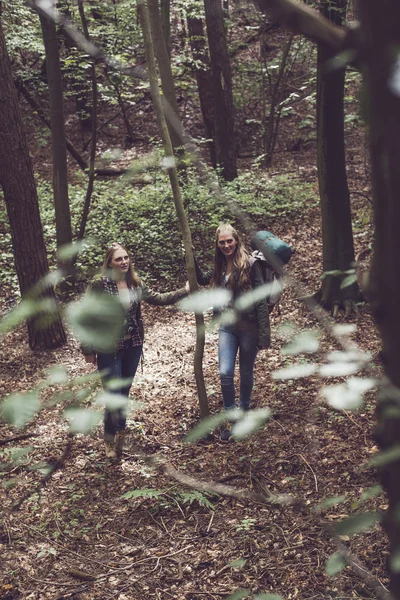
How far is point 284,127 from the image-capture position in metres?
17.4

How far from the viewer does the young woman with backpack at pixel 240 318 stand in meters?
4.61

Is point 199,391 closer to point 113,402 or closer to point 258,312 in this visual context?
point 258,312

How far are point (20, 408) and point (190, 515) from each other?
151 inches

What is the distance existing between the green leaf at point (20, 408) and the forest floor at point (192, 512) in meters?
1.99

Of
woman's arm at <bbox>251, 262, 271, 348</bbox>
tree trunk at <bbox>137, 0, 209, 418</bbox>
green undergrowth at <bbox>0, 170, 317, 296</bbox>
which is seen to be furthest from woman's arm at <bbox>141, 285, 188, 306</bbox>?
green undergrowth at <bbox>0, 170, 317, 296</bbox>

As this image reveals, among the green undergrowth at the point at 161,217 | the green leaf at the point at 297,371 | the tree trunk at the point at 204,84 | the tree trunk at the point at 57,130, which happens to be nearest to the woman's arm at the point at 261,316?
the green leaf at the point at 297,371

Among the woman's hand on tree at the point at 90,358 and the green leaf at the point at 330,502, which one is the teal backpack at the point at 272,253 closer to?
the green leaf at the point at 330,502

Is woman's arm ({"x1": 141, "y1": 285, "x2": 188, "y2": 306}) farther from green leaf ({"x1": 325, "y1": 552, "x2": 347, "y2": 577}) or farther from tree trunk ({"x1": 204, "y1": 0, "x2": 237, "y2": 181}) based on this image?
tree trunk ({"x1": 204, "y1": 0, "x2": 237, "y2": 181})

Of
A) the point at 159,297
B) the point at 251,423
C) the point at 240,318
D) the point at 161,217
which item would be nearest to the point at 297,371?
the point at 251,423

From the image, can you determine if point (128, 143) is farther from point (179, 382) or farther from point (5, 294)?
point (179, 382)

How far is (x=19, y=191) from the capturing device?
7.35 meters

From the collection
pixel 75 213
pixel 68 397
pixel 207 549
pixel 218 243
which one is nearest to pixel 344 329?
pixel 68 397

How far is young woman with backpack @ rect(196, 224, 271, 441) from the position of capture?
15.1ft

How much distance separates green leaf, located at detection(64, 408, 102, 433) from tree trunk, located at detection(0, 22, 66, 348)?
653 cm
